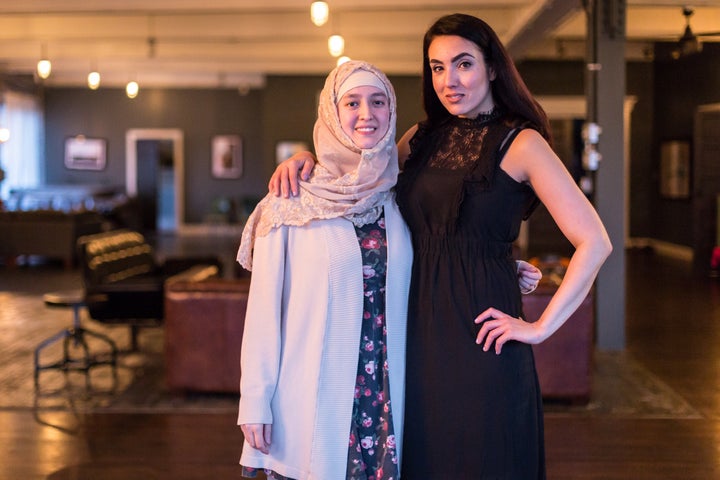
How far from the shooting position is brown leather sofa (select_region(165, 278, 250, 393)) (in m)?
5.71

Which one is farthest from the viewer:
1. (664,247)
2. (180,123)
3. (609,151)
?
(180,123)

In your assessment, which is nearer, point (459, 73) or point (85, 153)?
point (459, 73)

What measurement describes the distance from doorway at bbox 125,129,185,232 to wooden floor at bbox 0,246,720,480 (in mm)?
16502

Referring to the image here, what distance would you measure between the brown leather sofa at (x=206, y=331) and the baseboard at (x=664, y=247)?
6.21 meters

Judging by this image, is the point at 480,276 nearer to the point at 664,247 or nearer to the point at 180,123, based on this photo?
the point at 664,247

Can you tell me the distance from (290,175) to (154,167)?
66.3 ft

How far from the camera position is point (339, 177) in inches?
87.6

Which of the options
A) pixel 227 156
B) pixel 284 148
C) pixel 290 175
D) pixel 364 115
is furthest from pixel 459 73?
pixel 227 156

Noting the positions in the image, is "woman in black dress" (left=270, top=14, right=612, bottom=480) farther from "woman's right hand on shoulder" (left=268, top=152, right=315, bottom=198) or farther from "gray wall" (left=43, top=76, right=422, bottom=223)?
"gray wall" (left=43, top=76, right=422, bottom=223)

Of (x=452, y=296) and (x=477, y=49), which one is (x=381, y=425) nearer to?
(x=452, y=296)

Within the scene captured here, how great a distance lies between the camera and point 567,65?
15906 mm

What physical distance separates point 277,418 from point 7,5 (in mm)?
9586

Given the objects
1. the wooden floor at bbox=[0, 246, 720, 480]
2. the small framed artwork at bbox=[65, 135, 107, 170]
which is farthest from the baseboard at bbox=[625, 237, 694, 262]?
the small framed artwork at bbox=[65, 135, 107, 170]

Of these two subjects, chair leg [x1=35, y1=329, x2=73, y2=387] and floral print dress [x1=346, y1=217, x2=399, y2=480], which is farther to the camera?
chair leg [x1=35, y1=329, x2=73, y2=387]
